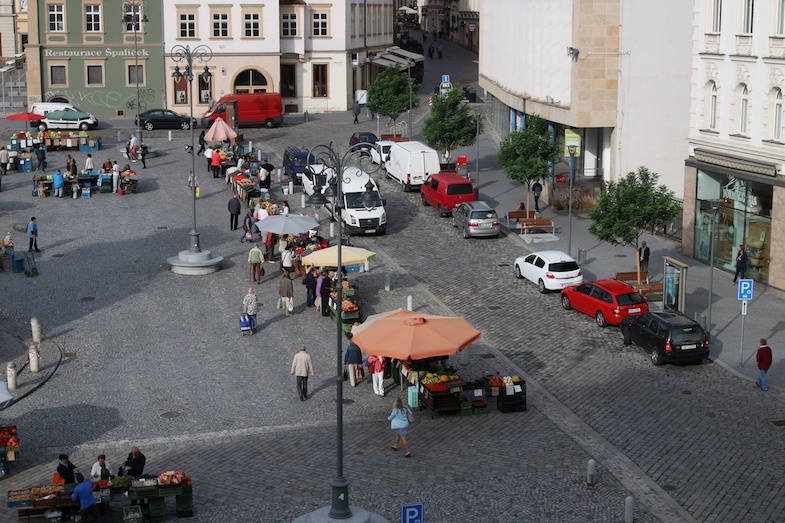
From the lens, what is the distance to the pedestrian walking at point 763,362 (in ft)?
97.6

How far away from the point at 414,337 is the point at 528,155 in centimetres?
2321

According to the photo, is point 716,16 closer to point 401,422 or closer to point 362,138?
point 401,422

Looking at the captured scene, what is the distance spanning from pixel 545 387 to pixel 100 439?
10661mm

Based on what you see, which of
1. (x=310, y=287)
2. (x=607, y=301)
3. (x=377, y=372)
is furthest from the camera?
(x=310, y=287)

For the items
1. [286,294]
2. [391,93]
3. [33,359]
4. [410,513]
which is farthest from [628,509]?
[391,93]

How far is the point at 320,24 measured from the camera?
82.3 meters

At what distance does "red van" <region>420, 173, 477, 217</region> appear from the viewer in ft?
165

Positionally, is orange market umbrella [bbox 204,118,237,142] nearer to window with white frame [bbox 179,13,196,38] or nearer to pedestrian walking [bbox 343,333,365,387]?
window with white frame [bbox 179,13,196,38]

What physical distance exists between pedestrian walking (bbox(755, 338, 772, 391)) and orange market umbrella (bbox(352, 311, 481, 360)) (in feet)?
22.1

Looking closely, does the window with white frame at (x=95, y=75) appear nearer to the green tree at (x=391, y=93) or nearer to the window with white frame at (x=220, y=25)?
the window with white frame at (x=220, y=25)

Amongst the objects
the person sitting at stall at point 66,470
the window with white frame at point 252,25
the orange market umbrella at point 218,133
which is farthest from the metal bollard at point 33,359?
the window with white frame at point 252,25

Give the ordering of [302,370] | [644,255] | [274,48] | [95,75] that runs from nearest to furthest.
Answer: [302,370], [644,255], [95,75], [274,48]

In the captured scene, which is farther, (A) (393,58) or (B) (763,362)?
(A) (393,58)

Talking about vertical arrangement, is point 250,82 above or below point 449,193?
above
